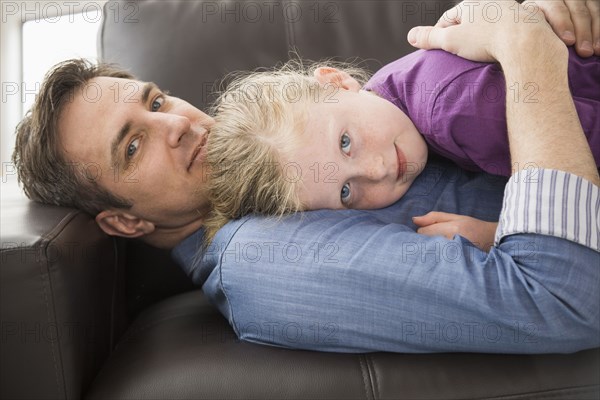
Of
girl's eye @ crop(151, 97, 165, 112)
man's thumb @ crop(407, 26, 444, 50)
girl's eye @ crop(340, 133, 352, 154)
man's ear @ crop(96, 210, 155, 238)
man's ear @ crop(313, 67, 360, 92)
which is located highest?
man's thumb @ crop(407, 26, 444, 50)

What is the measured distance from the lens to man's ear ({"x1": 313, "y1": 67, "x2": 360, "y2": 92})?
1262mm

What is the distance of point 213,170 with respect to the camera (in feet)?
4.01

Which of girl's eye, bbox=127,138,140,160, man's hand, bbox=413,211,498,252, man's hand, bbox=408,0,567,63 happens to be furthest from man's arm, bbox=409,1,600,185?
girl's eye, bbox=127,138,140,160

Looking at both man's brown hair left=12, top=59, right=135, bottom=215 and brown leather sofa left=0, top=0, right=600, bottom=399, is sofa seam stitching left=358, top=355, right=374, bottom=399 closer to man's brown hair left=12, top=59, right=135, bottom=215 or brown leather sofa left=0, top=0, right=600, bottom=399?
brown leather sofa left=0, top=0, right=600, bottom=399

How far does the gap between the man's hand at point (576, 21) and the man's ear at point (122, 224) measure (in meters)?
0.82

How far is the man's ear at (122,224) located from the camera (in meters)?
1.34

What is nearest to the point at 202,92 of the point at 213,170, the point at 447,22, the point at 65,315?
the point at 213,170

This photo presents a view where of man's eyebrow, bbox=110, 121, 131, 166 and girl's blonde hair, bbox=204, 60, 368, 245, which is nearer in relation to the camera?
girl's blonde hair, bbox=204, 60, 368, 245

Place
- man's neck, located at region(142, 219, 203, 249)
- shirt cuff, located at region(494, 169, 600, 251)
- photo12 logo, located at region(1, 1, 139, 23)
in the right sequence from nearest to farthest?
shirt cuff, located at region(494, 169, 600, 251) < man's neck, located at region(142, 219, 203, 249) < photo12 logo, located at region(1, 1, 139, 23)

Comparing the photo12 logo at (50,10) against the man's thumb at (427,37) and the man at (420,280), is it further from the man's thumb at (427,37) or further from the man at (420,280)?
the man at (420,280)

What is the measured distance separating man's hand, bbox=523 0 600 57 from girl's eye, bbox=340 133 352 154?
377mm

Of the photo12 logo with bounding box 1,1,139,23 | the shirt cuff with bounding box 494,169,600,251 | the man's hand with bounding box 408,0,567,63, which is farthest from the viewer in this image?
the photo12 logo with bounding box 1,1,139,23

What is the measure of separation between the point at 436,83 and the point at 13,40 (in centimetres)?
203

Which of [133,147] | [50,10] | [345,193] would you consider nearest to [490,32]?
[345,193]
